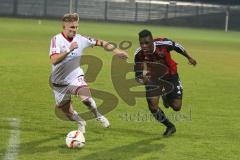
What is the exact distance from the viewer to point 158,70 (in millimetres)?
10867

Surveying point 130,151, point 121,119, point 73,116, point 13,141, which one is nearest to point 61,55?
point 73,116

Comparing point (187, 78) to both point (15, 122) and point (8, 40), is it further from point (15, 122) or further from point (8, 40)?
point (8, 40)

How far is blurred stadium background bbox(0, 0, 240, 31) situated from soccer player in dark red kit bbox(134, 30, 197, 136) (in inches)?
2143

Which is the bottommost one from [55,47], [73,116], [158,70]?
[73,116]

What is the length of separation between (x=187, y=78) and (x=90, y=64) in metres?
3.61

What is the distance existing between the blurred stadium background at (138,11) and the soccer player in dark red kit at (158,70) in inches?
2143

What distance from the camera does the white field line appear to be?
8523 mm

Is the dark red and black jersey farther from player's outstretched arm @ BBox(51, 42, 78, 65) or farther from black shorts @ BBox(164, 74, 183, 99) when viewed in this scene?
player's outstretched arm @ BBox(51, 42, 78, 65)

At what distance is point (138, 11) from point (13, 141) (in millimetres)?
59036

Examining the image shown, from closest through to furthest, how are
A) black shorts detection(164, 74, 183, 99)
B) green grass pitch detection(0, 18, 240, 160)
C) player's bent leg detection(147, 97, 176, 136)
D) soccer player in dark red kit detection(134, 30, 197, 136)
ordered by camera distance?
green grass pitch detection(0, 18, 240, 160), soccer player in dark red kit detection(134, 30, 197, 136), player's bent leg detection(147, 97, 176, 136), black shorts detection(164, 74, 183, 99)

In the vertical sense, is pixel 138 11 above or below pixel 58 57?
below

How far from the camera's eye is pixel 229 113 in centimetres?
1319

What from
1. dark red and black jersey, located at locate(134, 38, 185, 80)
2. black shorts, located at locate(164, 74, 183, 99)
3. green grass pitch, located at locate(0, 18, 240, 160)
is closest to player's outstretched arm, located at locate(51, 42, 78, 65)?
green grass pitch, located at locate(0, 18, 240, 160)

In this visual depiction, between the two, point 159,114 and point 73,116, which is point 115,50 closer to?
point 73,116
